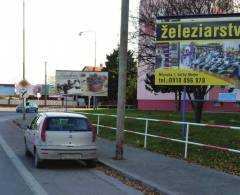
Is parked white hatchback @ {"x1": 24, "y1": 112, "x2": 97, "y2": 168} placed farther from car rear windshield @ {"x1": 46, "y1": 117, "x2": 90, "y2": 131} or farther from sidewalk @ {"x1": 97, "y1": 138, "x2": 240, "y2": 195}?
sidewalk @ {"x1": 97, "y1": 138, "x2": 240, "y2": 195}

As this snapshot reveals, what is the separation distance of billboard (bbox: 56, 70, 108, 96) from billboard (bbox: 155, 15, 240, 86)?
33336 millimetres

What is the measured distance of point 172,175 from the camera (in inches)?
449

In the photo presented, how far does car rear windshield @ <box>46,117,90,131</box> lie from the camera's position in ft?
43.7

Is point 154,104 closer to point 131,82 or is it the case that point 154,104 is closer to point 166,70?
point 131,82

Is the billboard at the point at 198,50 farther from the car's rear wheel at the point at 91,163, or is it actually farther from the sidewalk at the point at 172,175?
the car's rear wheel at the point at 91,163

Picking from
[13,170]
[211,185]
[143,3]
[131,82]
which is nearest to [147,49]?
[143,3]

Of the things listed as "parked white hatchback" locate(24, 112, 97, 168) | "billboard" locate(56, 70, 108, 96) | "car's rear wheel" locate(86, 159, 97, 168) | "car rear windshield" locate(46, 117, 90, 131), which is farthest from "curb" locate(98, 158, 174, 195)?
"billboard" locate(56, 70, 108, 96)

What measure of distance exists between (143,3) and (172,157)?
16.3m

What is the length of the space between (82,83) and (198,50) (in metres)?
36.7

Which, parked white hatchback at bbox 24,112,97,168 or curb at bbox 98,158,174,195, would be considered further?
parked white hatchback at bbox 24,112,97,168

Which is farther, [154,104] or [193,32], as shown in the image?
[154,104]

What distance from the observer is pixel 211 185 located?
10.0 metres

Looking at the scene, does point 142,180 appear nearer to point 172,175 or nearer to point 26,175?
point 172,175

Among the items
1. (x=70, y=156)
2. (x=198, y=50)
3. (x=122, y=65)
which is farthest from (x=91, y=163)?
(x=198, y=50)
